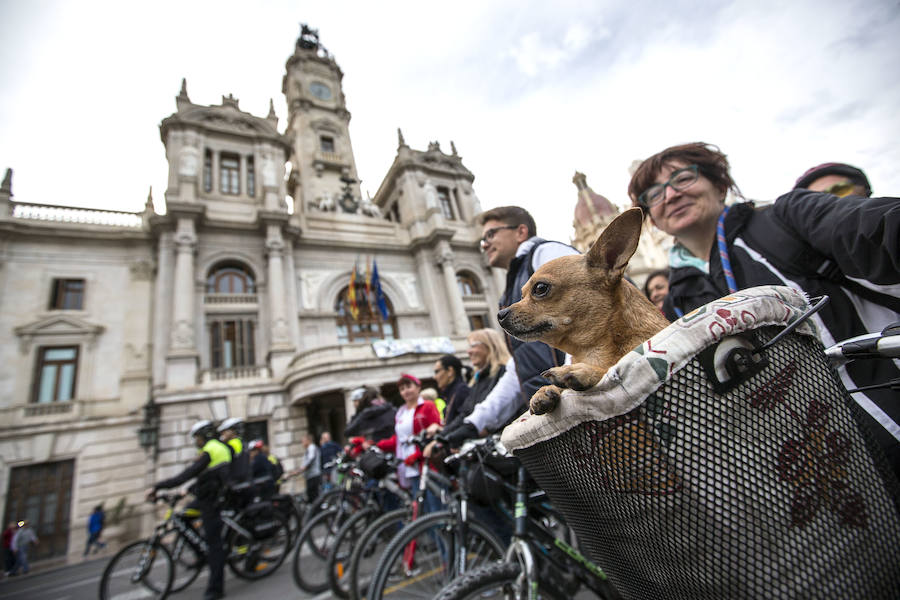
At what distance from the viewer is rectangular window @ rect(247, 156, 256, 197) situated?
60.1 ft

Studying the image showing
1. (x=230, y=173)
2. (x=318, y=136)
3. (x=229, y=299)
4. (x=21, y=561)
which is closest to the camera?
(x=21, y=561)

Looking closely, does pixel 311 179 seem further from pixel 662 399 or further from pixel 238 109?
pixel 662 399

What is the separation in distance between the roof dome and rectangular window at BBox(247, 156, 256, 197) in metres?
28.4

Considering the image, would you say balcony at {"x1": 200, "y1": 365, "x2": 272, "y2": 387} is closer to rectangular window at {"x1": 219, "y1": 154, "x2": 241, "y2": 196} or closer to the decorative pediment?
the decorative pediment

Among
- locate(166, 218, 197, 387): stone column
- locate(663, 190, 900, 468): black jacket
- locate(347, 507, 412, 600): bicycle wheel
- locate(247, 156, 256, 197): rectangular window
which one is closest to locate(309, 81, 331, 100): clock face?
locate(247, 156, 256, 197): rectangular window

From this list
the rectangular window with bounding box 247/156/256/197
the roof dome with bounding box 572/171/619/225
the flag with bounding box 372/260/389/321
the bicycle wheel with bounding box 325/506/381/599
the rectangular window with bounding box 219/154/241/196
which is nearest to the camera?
the bicycle wheel with bounding box 325/506/381/599

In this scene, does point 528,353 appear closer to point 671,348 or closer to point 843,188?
point 671,348

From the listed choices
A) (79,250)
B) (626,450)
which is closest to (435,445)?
(626,450)

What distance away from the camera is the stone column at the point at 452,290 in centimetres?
1852

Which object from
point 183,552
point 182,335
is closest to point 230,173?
point 182,335

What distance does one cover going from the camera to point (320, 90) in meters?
26.3

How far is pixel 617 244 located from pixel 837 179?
160 cm

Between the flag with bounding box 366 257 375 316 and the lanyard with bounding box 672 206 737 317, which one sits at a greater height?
the flag with bounding box 366 257 375 316

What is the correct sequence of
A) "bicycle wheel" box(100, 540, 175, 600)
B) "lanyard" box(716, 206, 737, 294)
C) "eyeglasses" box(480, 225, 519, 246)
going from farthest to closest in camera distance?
"bicycle wheel" box(100, 540, 175, 600), "eyeglasses" box(480, 225, 519, 246), "lanyard" box(716, 206, 737, 294)
